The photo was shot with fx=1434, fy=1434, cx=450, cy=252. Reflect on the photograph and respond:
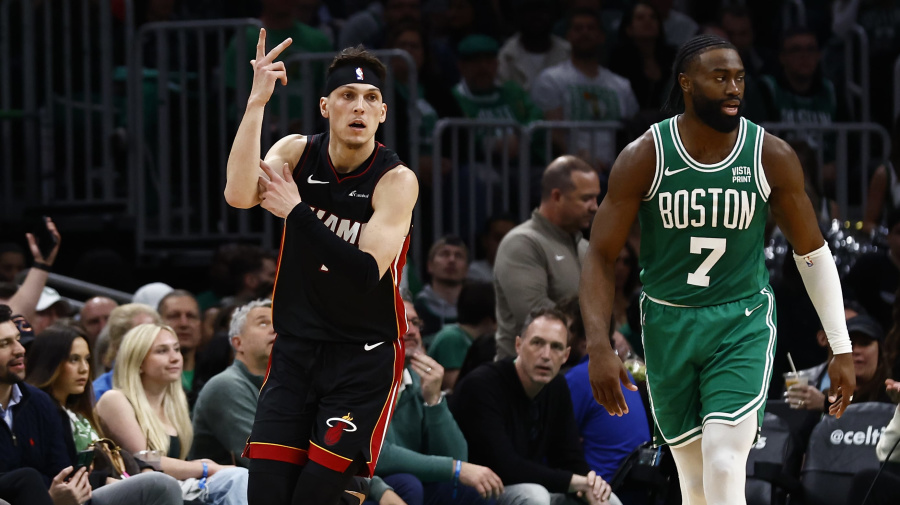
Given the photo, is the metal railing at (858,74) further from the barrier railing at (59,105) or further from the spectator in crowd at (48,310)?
the spectator in crowd at (48,310)

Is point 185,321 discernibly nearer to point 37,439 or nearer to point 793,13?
point 37,439

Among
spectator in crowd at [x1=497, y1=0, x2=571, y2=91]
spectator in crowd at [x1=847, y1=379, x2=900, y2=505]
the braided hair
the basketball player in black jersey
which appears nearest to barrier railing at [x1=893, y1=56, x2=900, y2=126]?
spectator in crowd at [x1=497, y1=0, x2=571, y2=91]

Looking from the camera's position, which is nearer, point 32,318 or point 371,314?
point 371,314

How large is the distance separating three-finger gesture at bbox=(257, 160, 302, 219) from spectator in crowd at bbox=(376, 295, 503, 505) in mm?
2516

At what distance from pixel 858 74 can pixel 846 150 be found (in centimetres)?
180

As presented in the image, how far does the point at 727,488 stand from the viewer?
204 inches

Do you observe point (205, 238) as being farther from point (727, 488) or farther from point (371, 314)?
point (727, 488)

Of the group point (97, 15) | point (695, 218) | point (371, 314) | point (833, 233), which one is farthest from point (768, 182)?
point (97, 15)

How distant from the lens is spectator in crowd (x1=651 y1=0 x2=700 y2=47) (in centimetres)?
1292

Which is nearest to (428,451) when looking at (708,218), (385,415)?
(385,415)

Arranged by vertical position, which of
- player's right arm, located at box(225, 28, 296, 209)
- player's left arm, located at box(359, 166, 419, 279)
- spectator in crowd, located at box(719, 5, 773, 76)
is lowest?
player's left arm, located at box(359, 166, 419, 279)

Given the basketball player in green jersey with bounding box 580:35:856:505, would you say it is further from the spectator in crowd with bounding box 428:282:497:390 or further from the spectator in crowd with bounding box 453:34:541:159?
the spectator in crowd with bounding box 453:34:541:159

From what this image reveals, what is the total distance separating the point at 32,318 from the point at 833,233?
5.50 metres

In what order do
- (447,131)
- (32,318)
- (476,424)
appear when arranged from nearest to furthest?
(476,424)
(32,318)
(447,131)
